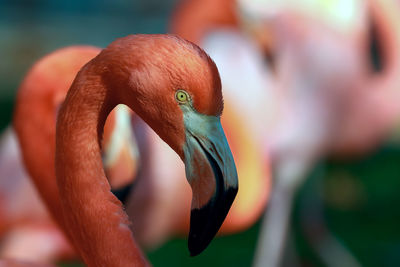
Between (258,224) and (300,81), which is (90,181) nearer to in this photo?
(300,81)

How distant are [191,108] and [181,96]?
0.03 meters

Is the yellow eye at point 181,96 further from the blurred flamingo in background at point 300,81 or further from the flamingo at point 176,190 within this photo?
the blurred flamingo in background at point 300,81

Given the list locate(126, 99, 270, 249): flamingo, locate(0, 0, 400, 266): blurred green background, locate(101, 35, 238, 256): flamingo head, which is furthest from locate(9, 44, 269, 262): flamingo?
locate(0, 0, 400, 266): blurred green background

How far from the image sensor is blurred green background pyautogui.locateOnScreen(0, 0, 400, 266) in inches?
145

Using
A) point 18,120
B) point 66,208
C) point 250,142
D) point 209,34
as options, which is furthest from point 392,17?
point 66,208

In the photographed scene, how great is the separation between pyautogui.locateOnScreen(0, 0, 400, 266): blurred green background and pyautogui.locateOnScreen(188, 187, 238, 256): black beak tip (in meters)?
2.31

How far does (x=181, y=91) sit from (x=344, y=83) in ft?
7.49

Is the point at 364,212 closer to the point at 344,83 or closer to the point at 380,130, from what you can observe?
the point at 380,130

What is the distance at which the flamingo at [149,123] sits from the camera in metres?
1.05

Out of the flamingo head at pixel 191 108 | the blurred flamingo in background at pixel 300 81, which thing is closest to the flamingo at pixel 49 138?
the flamingo head at pixel 191 108

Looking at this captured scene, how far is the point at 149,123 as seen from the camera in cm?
112

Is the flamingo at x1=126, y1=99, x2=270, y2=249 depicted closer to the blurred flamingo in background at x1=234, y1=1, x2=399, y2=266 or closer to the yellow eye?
the blurred flamingo in background at x1=234, y1=1, x2=399, y2=266

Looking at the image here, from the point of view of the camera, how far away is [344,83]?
10.5 ft

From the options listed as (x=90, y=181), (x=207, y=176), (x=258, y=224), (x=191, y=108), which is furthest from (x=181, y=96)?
(x=258, y=224)
